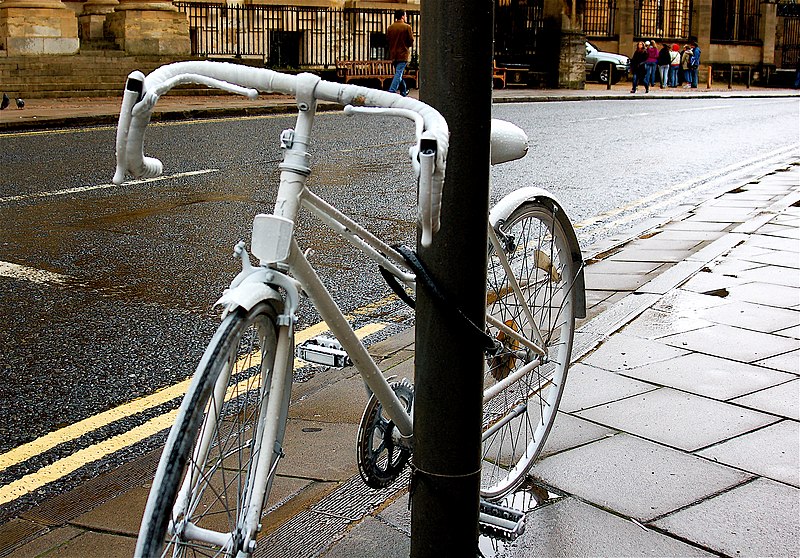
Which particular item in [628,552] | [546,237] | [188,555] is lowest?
[628,552]

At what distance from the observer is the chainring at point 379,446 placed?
241 cm

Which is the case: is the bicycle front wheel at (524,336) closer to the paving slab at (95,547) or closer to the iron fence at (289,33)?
the paving slab at (95,547)

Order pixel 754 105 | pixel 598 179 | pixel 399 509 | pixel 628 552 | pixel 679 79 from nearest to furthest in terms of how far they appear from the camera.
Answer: pixel 628 552, pixel 399 509, pixel 598 179, pixel 754 105, pixel 679 79

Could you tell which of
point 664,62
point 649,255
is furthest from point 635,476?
point 664,62

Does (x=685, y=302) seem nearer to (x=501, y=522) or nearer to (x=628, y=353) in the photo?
(x=628, y=353)

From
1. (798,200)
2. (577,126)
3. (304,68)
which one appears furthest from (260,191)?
(304,68)

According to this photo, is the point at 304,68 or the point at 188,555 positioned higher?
the point at 304,68

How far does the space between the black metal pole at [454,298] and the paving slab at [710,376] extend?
1.81 meters

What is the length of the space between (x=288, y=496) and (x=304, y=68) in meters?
25.0

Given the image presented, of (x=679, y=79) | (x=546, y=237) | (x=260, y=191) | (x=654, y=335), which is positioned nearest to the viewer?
(x=546, y=237)

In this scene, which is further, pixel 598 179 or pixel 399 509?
pixel 598 179

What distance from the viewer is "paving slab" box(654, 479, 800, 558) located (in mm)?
2688

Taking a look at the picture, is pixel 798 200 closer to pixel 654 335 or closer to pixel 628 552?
pixel 654 335

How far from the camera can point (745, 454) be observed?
129 inches
